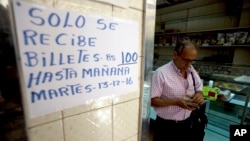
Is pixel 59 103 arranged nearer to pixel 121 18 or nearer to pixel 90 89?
pixel 90 89

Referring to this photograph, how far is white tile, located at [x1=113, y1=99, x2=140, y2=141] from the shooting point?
0.68 m

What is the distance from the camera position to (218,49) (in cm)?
377

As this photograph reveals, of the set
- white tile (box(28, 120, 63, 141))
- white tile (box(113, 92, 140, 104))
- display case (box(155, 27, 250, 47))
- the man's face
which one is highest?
display case (box(155, 27, 250, 47))

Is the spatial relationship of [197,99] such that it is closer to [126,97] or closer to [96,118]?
[126,97]

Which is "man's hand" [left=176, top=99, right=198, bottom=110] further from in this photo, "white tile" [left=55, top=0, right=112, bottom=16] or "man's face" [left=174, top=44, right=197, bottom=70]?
"white tile" [left=55, top=0, right=112, bottom=16]

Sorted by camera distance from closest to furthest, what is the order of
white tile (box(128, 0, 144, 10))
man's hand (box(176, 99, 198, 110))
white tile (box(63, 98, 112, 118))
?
white tile (box(63, 98, 112, 118)) → white tile (box(128, 0, 144, 10)) → man's hand (box(176, 99, 198, 110))

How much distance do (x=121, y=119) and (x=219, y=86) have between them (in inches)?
73.0

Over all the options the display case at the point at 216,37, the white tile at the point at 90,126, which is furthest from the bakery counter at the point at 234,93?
A: the white tile at the point at 90,126

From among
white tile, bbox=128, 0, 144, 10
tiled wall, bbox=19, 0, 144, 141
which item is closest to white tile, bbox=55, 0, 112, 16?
tiled wall, bbox=19, 0, 144, 141

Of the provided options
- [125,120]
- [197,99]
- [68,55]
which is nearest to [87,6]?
[68,55]

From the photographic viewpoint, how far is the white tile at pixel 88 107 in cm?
53

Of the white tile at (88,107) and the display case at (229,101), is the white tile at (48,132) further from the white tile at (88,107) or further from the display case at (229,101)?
the display case at (229,101)

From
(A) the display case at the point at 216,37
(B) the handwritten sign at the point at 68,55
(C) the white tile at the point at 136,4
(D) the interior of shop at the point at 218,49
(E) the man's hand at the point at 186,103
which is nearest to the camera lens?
(B) the handwritten sign at the point at 68,55

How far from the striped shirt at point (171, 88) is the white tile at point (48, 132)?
3.01 ft
